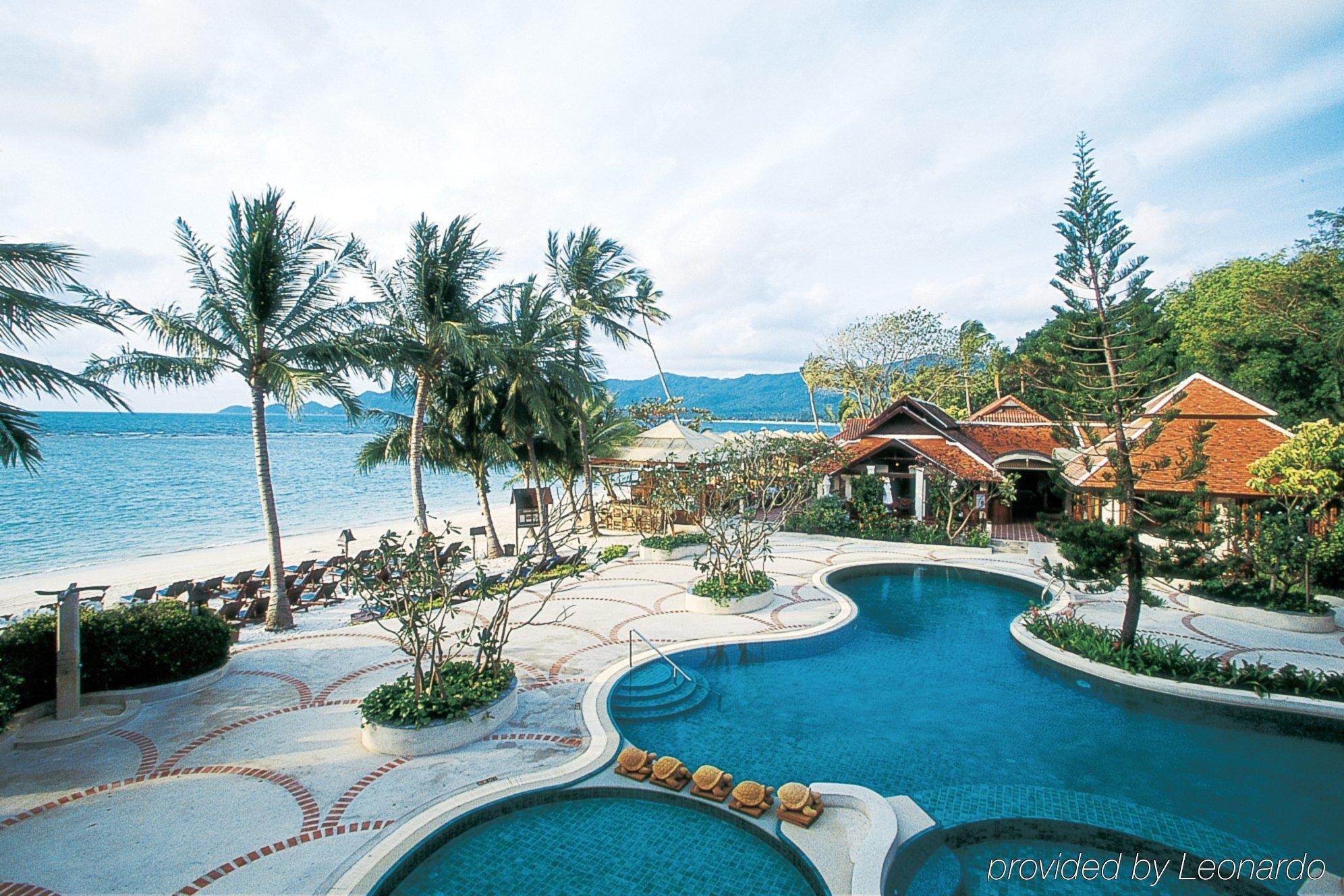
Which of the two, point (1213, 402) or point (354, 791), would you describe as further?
point (1213, 402)

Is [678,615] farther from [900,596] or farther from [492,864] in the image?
[492,864]

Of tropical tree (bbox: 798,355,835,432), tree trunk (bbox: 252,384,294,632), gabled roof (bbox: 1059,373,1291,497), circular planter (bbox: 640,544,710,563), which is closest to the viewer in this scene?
tree trunk (bbox: 252,384,294,632)

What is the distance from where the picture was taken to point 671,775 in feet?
21.7

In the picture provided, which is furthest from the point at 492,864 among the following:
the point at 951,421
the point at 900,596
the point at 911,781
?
the point at 951,421

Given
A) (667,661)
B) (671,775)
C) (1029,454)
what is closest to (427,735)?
(671,775)

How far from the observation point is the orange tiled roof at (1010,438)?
22438 mm

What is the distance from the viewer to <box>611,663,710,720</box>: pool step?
8.77 meters

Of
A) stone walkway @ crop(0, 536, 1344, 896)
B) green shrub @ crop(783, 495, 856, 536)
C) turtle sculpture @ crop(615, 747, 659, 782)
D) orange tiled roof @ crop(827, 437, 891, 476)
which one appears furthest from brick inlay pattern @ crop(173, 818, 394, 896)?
orange tiled roof @ crop(827, 437, 891, 476)

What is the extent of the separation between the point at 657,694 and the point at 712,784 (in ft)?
9.23

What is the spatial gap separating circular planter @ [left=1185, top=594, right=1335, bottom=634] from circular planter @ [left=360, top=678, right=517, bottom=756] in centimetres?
1333

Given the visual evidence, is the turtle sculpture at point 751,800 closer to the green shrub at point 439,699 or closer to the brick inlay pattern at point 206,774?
the green shrub at point 439,699

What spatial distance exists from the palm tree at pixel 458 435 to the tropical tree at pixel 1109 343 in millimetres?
14110

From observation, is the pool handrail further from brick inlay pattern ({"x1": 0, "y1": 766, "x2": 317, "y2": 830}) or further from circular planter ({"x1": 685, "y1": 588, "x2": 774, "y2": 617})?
brick inlay pattern ({"x1": 0, "y1": 766, "x2": 317, "y2": 830})

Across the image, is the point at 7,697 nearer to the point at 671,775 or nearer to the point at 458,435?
the point at 671,775
